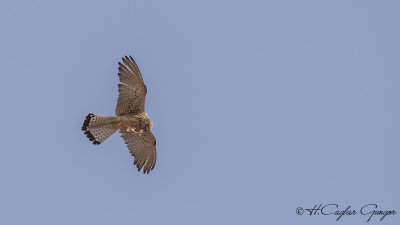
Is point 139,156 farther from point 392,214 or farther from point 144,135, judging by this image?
point 392,214

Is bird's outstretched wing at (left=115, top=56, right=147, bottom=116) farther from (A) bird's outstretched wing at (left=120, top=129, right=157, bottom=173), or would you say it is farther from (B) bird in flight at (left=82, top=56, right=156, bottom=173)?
(A) bird's outstretched wing at (left=120, top=129, right=157, bottom=173)

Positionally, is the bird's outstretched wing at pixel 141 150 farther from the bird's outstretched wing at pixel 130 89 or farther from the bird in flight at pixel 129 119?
the bird's outstretched wing at pixel 130 89

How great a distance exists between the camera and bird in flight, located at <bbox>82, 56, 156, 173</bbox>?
1936 cm

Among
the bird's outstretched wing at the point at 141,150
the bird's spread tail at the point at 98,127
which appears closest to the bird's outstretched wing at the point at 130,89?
the bird's spread tail at the point at 98,127

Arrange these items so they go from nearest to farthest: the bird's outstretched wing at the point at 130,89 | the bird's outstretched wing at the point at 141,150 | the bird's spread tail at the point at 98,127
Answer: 1. the bird's outstretched wing at the point at 130,89
2. the bird's spread tail at the point at 98,127
3. the bird's outstretched wing at the point at 141,150

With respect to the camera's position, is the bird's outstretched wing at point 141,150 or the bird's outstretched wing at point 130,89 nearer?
the bird's outstretched wing at point 130,89

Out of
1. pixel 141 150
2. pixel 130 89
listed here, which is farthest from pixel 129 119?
pixel 141 150

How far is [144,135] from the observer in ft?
66.4

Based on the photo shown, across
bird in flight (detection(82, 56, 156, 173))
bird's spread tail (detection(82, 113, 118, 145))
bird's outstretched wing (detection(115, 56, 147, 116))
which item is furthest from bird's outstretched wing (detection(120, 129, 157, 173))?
bird's outstretched wing (detection(115, 56, 147, 116))

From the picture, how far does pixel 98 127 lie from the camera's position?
1991cm

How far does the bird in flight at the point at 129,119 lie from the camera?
19.4 metres

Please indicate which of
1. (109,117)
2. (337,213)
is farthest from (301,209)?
(109,117)

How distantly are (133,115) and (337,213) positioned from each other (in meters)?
5.96

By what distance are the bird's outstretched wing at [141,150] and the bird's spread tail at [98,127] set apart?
1.78 feet
